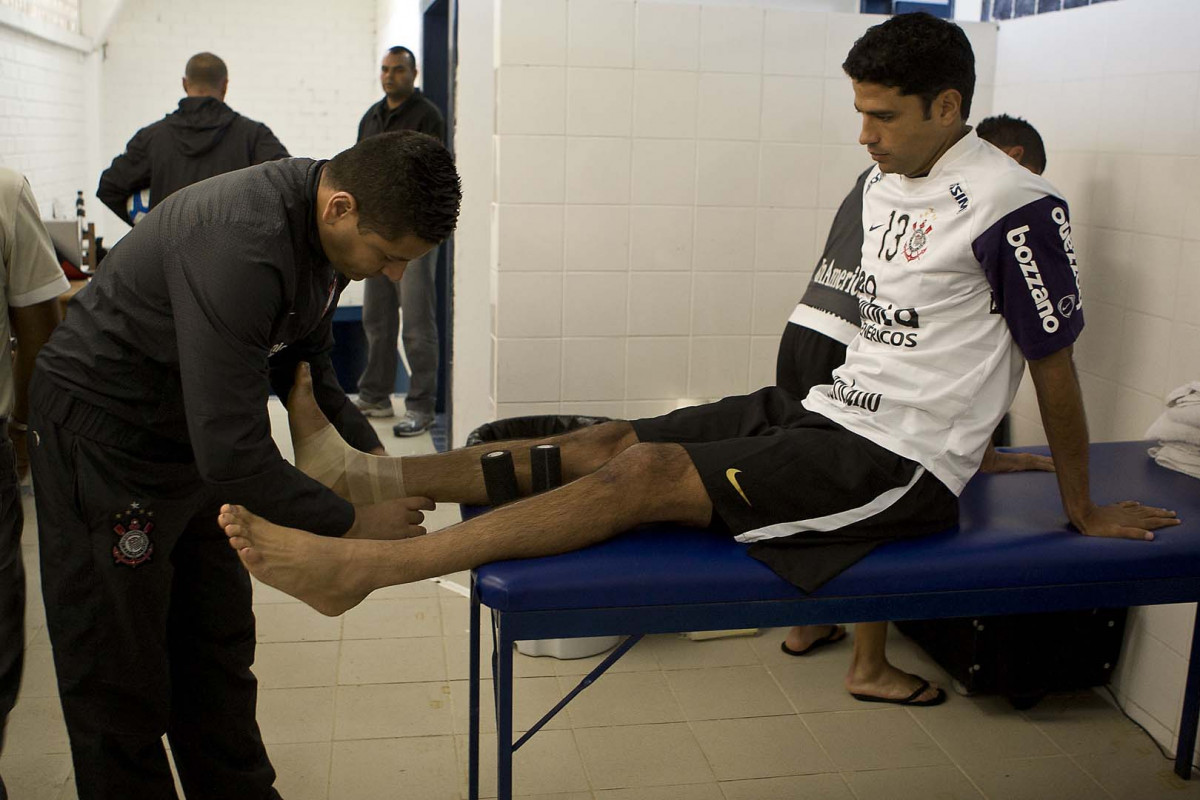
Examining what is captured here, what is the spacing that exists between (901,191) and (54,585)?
1745mm

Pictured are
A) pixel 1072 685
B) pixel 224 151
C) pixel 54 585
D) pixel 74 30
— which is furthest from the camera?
pixel 74 30

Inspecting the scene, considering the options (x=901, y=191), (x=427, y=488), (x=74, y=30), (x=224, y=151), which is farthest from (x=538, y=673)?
(x=74, y=30)

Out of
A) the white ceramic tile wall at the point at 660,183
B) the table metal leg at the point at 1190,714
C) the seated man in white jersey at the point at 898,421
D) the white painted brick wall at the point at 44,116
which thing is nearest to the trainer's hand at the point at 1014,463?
the seated man in white jersey at the point at 898,421

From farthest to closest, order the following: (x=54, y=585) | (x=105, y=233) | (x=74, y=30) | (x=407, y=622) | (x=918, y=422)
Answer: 1. (x=105, y=233)
2. (x=74, y=30)
3. (x=407, y=622)
4. (x=918, y=422)
5. (x=54, y=585)

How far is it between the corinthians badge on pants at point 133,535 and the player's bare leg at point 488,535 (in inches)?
6.2

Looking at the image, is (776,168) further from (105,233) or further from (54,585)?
(105,233)

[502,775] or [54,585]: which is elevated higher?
[54,585]

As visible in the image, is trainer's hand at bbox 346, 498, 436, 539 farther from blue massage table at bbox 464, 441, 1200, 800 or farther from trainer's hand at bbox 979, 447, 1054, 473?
trainer's hand at bbox 979, 447, 1054, 473

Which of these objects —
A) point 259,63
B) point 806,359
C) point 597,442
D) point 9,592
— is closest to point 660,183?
point 806,359

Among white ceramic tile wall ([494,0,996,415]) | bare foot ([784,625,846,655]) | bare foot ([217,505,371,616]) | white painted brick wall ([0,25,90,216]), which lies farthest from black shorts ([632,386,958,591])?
white painted brick wall ([0,25,90,216])

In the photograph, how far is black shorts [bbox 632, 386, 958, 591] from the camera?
2027 mm

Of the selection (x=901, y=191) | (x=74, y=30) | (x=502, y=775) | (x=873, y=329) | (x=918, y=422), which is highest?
(x=74, y=30)

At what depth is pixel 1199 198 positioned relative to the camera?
2.63m

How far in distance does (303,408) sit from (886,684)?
5.61 feet
